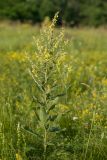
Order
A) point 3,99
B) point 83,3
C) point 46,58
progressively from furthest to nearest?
1. point 83,3
2. point 3,99
3. point 46,58

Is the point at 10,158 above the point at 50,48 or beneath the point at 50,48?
beneath

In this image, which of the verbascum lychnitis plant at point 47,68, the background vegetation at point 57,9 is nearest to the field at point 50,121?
the verbascum lychnitis plant at point 47,68

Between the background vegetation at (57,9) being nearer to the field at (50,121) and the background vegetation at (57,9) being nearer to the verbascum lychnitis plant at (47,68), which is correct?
the field at (50,121)

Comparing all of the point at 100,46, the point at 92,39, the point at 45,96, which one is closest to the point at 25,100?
the point at 45,96

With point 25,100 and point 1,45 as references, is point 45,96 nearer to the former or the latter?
point 25,100

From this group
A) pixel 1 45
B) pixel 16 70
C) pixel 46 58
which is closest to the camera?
pixel 46 58

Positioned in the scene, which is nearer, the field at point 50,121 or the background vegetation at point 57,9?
the field at point 50,121

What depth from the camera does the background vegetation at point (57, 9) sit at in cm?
2741

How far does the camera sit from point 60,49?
11.0 feet

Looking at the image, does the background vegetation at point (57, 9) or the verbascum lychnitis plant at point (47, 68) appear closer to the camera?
the verbascum lychnitis plant at point (47, 68)

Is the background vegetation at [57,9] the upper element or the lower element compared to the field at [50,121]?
upper

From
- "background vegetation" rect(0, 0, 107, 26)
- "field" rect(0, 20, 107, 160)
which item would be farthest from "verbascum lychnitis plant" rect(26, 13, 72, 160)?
"background vegetation" rect(0, 0, 107, 26)

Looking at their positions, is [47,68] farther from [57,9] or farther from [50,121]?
[57,9]

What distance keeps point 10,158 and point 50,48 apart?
2.51ft
